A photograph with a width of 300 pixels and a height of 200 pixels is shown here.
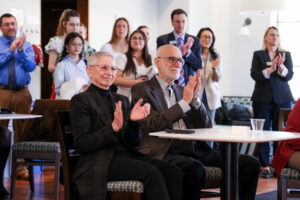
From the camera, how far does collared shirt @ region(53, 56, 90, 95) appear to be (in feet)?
18.7

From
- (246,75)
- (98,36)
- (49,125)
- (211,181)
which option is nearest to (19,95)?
(49,125)

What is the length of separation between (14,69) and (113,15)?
2794 mm

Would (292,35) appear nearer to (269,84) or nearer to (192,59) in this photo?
(269,84)

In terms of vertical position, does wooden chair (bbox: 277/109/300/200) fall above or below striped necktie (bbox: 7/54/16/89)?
below

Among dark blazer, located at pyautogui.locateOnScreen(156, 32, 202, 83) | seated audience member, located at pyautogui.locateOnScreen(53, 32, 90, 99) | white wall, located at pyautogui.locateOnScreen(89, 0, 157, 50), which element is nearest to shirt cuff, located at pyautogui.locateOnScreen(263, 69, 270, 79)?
dark blazer, located at pyautogui.locateOnScreen(156, 32, 202, 83)

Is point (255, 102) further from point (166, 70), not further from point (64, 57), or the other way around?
point (166, 70)

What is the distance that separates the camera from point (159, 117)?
3418mm

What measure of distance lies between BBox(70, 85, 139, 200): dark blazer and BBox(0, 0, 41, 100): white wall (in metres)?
3.89

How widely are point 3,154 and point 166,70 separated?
1809 millimetres

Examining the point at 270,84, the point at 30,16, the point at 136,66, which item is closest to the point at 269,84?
the point at 270,84

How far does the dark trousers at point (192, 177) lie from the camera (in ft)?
10.9

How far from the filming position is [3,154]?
15.8ft

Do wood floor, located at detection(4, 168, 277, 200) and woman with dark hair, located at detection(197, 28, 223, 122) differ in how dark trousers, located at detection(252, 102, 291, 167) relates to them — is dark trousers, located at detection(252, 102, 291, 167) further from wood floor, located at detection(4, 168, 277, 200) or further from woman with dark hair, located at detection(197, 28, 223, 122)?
woman with dark hair, located at detection(197, 28, 223, 122)

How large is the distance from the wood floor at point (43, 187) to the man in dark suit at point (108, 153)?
1910 mm
